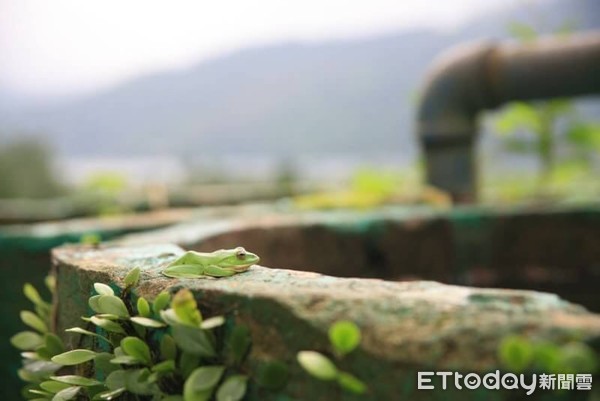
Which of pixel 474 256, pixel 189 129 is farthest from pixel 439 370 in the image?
pixel 189 129

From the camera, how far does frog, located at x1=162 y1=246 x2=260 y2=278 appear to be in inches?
59.2

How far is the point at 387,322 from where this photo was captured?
114cm

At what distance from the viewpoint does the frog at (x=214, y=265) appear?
1.50 m

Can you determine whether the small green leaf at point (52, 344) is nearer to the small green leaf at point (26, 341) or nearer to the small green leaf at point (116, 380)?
the small green leaf at point (26, 341)

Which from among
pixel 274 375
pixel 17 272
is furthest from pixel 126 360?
pixel 17 272

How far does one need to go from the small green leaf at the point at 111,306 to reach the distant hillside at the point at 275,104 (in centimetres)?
7524

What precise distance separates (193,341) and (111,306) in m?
0.31

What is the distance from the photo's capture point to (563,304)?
115cm

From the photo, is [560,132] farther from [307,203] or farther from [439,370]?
[439,370]

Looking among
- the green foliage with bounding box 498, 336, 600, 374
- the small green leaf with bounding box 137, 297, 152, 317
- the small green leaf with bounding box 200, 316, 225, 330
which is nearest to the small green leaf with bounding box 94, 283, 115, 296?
the small green leaf with bounding box 137, 297, 152, 317

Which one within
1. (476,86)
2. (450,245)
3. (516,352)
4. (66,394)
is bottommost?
(450,245)

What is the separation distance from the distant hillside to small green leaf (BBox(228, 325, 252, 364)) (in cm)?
7541

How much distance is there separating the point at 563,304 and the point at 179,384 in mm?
763

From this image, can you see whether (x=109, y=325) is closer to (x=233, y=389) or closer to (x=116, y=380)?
(x=116, y=380)
